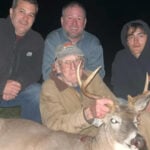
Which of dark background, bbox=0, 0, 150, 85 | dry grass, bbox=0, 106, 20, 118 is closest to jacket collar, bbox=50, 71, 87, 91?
dry grass, bbox=0, 106, 20, 118

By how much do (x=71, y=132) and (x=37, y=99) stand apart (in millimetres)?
1200

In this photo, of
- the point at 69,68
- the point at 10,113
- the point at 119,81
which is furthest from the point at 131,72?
the point at 10,113

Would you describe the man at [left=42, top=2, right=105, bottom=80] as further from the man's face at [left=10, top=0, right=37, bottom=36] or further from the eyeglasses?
the eyeglasses

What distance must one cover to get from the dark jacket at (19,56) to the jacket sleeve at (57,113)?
106cm

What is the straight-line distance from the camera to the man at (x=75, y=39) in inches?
326

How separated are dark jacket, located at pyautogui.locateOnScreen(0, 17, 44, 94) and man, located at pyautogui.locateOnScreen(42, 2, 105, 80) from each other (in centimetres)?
13

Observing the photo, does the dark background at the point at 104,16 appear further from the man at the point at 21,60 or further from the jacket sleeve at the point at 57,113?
the jacket sleeve at the point at 57,113

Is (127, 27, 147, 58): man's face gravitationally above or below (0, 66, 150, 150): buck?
above

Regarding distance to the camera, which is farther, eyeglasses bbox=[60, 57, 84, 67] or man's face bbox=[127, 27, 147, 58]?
man's face bbox=[127, 27, 147, 58]

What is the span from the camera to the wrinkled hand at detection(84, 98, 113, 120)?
6.39 m

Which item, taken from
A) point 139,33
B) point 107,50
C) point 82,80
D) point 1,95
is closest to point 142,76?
point 139,33

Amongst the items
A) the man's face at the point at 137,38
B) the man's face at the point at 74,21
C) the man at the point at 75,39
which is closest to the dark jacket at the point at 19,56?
the man at the point at 75,39

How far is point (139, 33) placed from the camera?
813 centimetres

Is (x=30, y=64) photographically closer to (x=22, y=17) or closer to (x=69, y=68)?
(x=22, y=17)
